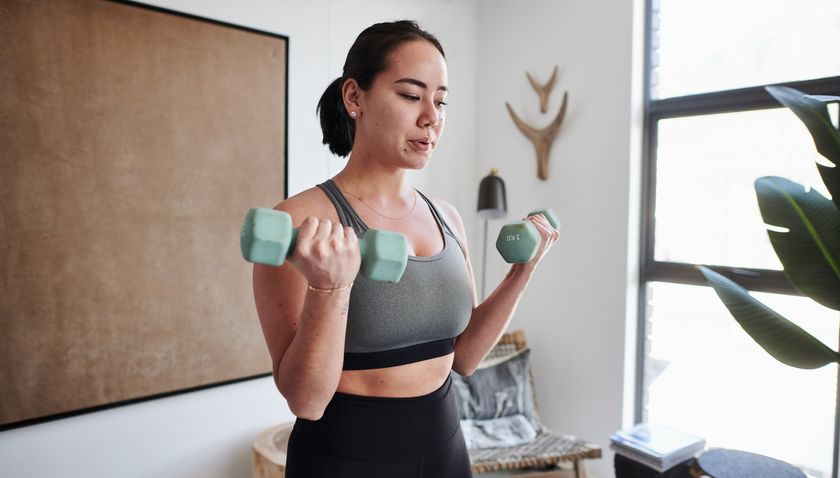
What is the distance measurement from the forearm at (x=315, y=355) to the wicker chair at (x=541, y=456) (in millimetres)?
1510

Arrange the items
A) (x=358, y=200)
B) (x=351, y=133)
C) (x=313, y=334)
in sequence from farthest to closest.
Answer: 1. (x=351, y=133)
2. (x=358, y=200)
3. (x=313, y=334)

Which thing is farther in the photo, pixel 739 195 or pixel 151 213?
pixel 739 195

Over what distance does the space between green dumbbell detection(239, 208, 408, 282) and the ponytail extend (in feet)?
1.40

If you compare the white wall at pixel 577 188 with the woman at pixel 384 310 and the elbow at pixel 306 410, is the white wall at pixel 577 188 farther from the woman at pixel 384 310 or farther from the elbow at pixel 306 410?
the elbow at pixel 306 410

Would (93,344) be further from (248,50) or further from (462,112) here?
(462,112)

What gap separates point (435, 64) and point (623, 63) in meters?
1.77

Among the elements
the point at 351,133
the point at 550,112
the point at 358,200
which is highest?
the point at 550,112

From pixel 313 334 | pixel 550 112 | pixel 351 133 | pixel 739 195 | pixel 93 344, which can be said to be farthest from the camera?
pixel 550 112

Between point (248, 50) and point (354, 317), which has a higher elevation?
point (248, 50)

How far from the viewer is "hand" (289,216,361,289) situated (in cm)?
66

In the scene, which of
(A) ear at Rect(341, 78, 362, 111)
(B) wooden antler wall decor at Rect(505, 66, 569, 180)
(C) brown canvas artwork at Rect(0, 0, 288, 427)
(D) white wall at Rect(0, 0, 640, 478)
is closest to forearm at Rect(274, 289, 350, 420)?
(A) ear at Rect(341, 78, 362, 111)

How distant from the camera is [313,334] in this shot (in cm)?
72

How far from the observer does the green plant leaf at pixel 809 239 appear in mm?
1383

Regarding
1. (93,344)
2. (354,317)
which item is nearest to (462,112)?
(93,344)
